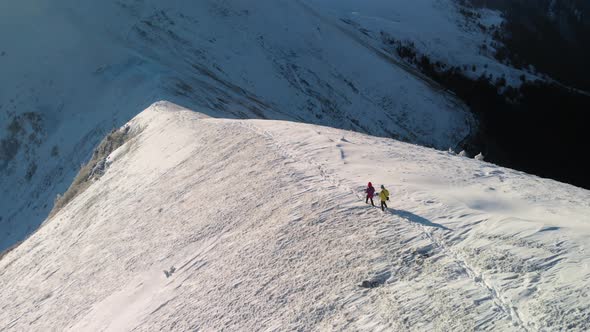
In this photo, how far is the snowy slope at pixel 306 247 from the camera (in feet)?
34.7

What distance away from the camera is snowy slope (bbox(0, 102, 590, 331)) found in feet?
34.7

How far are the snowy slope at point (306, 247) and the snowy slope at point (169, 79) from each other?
482 inches

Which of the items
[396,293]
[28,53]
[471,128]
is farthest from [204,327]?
[471,128]

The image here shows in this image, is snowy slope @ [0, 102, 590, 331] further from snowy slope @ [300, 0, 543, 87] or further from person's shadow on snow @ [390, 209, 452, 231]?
snowy slope @ [300, 0, 543, 87]

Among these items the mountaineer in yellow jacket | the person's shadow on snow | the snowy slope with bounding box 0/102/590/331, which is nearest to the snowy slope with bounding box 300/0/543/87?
the snowy slope with bounding box 0/102/590/331

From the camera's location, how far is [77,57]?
A: 154 ft

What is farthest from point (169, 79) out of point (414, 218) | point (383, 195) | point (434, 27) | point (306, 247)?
point (434, 27)

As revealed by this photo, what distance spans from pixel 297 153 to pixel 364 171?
3.62 meters

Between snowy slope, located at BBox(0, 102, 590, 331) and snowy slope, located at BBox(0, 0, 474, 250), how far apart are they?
12233 mm

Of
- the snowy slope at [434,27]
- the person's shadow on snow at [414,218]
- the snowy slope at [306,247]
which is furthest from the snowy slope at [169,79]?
the person's shadow on snow at [414,218]

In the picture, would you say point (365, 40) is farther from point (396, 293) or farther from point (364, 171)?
point (396, 293)

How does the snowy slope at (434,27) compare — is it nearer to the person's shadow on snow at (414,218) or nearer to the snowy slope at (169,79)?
the snowy slope at (169,79)

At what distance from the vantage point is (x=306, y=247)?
1370 centimetres

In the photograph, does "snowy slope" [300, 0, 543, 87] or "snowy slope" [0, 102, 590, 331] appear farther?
"snowy slope" [300, 0, 543, 87]
